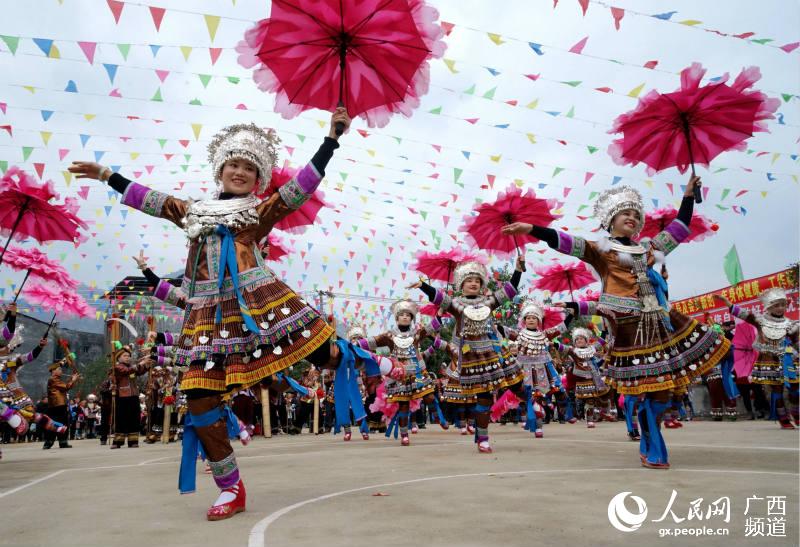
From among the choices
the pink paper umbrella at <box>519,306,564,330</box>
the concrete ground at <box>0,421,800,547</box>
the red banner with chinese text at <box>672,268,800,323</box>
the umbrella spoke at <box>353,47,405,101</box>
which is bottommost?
the concrete ground at <box>0,421,800,547</box>

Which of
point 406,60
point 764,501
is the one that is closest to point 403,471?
point 764,501

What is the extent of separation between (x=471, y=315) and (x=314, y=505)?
456 centimetres

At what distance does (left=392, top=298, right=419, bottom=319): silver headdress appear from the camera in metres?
11.2

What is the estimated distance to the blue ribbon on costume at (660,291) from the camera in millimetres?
5340

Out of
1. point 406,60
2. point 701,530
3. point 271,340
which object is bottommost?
point 701,530

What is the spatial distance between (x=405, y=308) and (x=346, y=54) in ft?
23.5

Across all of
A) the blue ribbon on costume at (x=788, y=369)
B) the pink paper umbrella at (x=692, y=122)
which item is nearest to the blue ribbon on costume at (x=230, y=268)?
the pink paper umbrella at (x=692, y=122)

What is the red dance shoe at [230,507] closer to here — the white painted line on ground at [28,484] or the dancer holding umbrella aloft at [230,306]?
the dancer holding umbrella aloft at [230,306]

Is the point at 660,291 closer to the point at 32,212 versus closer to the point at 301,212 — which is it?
the point at 301,212

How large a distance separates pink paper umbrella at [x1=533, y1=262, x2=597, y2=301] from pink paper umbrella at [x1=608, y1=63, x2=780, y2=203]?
6.60 metres

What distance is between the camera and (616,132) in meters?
6.04

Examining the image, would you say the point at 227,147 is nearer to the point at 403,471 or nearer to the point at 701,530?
the point at 403,471

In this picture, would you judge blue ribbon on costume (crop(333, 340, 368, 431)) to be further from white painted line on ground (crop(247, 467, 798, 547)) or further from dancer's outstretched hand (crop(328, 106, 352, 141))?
dancer's outstretched hand (crop(328, 106, 352, 141))

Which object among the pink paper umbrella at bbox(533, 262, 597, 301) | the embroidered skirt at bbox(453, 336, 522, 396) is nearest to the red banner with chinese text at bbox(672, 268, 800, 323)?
the pink paper umbrella at bbox(533, 262, 597, 301)
